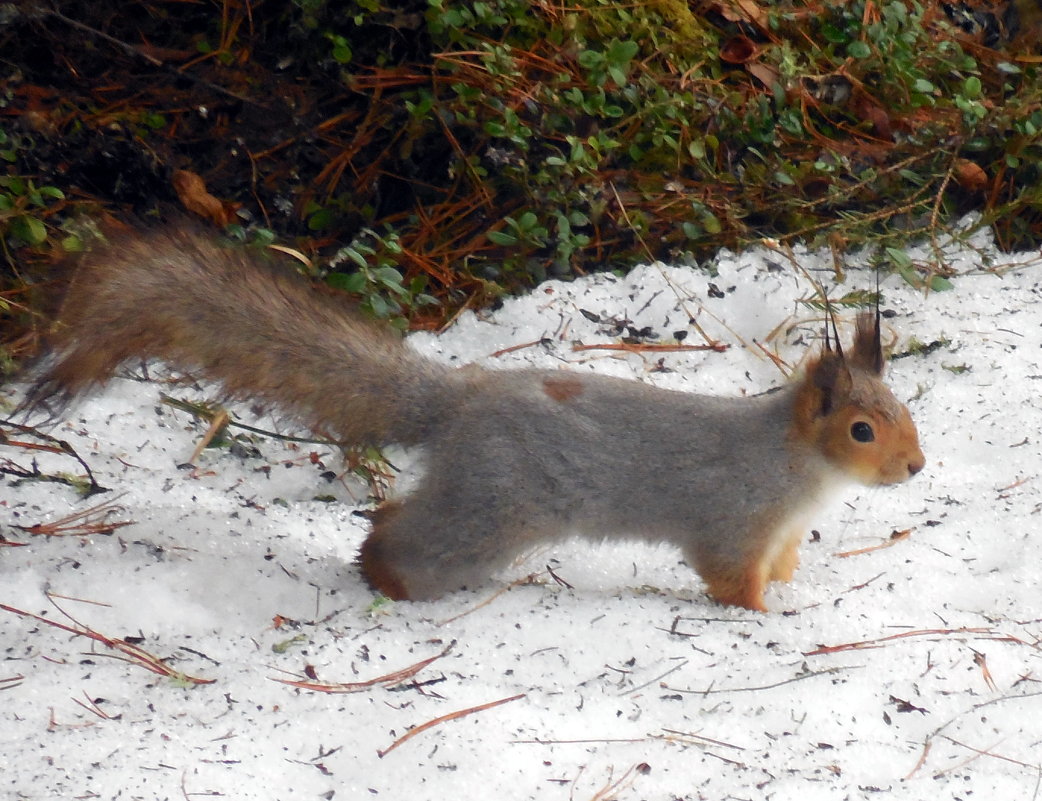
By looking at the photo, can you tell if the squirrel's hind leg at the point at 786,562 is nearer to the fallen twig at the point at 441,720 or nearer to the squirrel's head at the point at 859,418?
the squirrel's head at the point at 859,418

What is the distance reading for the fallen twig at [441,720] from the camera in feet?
7.25

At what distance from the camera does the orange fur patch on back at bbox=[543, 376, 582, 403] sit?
9.36ft

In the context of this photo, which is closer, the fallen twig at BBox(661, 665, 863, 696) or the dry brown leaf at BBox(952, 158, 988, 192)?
the fallen twig at BBox(661, 665, 863, 696)

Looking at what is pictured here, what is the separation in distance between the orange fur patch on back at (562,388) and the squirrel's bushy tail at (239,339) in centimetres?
25

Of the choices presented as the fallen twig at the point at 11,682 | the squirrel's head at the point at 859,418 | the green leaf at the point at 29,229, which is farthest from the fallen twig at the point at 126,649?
the squirrel's head at the point at 859,418

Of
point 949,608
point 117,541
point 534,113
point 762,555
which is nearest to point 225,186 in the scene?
point 534,113

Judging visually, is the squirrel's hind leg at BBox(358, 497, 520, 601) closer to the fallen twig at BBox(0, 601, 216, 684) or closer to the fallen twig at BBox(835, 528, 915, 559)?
the fallen twig at BBox(0, 601, 216, 684)

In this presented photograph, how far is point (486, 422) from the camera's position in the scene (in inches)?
109

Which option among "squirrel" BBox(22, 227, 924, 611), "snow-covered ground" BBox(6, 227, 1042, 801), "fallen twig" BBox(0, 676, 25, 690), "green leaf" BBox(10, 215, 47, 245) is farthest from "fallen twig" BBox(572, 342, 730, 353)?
"fallen twig" BBox(0, 676, 25, 690)

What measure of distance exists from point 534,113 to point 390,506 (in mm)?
1743

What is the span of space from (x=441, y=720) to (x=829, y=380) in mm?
1327

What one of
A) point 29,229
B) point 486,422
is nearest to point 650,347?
point 486,422

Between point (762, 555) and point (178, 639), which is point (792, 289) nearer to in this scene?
point (762, 555)

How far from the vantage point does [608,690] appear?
8.04 feet
